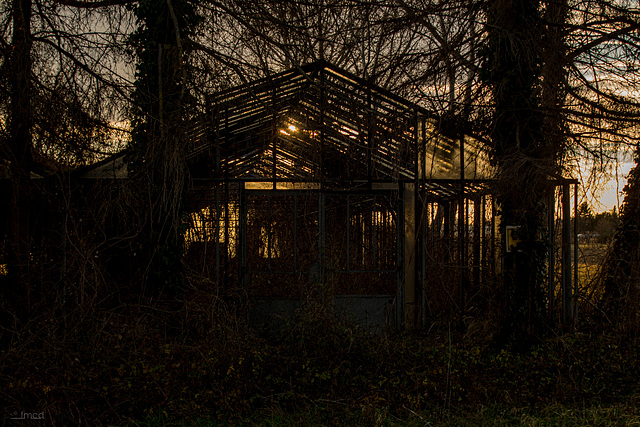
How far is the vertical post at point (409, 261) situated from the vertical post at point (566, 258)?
7.78ft

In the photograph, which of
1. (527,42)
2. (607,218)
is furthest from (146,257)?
(607,218)

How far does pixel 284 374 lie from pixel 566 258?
5.04m

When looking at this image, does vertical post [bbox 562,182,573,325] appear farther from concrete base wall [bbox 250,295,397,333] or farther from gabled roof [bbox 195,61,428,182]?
concrete base wall [bbox 250,295,397,333]

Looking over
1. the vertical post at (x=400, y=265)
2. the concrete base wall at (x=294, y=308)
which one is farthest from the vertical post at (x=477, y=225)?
the concrete base wall at (x=294, y=308)

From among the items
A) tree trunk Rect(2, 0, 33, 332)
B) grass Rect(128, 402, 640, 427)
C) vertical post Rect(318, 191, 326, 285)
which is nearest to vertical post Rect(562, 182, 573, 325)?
grass Rect(128, 402, 640, 427)

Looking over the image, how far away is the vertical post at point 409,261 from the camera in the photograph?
815 centimetres

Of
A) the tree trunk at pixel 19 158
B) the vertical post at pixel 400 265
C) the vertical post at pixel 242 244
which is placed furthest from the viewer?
the vertical post at pixel 400 265

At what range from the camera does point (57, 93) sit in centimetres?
730

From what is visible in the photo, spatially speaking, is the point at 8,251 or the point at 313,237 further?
the point at 313,237

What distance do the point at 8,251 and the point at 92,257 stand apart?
2.22 metres

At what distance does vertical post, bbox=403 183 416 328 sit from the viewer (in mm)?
8154

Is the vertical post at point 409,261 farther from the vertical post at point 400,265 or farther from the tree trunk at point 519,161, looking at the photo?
the tree trunk at point 519,161

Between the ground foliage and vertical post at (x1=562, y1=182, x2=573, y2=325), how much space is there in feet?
3.68

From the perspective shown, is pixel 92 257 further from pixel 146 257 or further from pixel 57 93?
pixel 57 93
